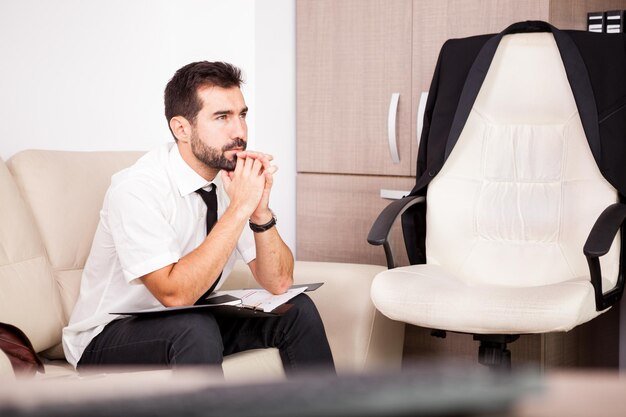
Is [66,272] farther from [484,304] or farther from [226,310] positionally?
[484,304]

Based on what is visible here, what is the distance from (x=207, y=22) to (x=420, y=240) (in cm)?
119

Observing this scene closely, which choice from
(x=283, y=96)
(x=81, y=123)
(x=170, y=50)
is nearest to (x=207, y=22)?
(x=170, y=50)

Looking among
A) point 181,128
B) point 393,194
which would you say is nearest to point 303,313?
point 181,128

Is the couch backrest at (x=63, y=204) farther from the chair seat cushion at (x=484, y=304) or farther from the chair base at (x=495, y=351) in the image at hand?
the chair base at (x=495, y=351)

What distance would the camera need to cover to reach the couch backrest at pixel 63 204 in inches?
85.0

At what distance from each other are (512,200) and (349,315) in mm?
637

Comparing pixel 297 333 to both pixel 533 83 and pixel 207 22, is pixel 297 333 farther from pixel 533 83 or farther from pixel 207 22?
pixel 207 22

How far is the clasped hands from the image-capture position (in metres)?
2.10

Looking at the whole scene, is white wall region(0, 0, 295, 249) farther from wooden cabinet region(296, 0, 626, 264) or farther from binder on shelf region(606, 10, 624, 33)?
binder on shelf region(606, 10, 624, 33)

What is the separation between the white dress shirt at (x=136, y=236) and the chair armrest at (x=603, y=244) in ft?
3.23

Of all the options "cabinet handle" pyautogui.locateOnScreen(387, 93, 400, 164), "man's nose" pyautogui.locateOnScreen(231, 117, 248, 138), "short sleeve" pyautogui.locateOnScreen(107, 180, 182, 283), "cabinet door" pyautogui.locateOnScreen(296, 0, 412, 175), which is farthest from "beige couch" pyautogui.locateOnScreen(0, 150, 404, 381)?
"cabinet door" pyautogui.locateOnScreen(296, 0, 412, 175)

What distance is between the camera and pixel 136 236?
1.93 m

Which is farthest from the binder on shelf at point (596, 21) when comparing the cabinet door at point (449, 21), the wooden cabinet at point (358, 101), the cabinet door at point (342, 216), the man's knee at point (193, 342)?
the man's knee at point (193, 342)

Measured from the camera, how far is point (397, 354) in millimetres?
2529
